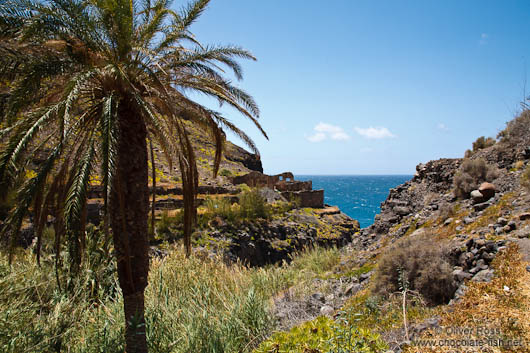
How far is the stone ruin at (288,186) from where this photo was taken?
84.6 ft

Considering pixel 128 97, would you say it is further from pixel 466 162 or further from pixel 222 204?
pixel 222 204

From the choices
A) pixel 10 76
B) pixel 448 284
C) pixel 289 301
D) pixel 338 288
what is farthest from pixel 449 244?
pixel 10 76

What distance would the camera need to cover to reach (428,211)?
988cm

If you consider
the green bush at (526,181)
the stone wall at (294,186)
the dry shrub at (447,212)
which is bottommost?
the dry shrub at (447,212)

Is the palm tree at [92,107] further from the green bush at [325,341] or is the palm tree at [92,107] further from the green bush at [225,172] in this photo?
the green bush at [225,172]

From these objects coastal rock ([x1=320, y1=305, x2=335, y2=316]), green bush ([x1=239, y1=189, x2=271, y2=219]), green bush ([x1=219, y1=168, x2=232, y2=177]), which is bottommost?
coastal rock ([x1=320, y1=305, x2=335, y2=316])

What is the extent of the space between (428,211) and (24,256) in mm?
11736

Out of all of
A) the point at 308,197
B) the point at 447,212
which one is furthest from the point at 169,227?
the point at 308,197

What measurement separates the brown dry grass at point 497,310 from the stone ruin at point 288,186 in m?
20.3

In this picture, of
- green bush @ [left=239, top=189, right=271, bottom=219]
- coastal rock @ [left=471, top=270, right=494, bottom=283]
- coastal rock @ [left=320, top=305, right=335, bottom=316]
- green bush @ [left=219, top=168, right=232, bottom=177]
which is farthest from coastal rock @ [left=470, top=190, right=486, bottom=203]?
green bush @ [left=219, top=168, right=232, bottom=177]

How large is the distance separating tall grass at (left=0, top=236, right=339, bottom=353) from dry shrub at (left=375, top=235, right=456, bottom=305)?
89.5 inches

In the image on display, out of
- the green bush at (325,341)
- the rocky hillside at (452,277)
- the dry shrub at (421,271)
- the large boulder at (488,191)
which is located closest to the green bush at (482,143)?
the rocky hillside at (452,277)

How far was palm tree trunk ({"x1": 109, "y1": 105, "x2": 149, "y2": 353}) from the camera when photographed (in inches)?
175

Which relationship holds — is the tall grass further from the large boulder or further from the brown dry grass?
the large boulder
